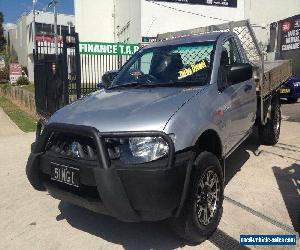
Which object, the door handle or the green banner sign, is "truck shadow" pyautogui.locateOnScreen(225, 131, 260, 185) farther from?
the green banner sign

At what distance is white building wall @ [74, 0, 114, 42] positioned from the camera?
108ft

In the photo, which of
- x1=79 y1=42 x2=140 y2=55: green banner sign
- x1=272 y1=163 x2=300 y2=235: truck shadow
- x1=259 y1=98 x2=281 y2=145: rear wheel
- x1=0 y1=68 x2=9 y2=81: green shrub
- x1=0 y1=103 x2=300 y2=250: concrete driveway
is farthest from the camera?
x1=0 y1=68 x2=9 y2=81: green shrub

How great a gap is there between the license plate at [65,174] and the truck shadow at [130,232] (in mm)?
761

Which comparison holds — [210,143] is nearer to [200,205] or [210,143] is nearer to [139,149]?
[200,205]

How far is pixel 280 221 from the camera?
13.1 feet

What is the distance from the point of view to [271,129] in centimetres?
702

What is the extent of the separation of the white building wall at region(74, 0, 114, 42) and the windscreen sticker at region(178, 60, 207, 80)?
29.3 metres

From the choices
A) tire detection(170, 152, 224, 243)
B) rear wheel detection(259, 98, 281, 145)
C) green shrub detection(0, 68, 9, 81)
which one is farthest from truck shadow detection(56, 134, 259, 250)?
green shrub detection(0, 68, 9, 81)

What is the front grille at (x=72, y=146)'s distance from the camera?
11.0 ft

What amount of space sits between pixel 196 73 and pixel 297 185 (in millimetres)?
2045

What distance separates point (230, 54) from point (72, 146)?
258 cm

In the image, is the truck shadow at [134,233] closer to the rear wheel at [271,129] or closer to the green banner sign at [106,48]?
the rear wheel at [271,129]

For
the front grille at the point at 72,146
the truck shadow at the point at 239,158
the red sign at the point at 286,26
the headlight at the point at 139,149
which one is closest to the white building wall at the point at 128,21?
the red sign at the point at 286,26

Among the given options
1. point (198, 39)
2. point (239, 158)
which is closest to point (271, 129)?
point (239, 158)
